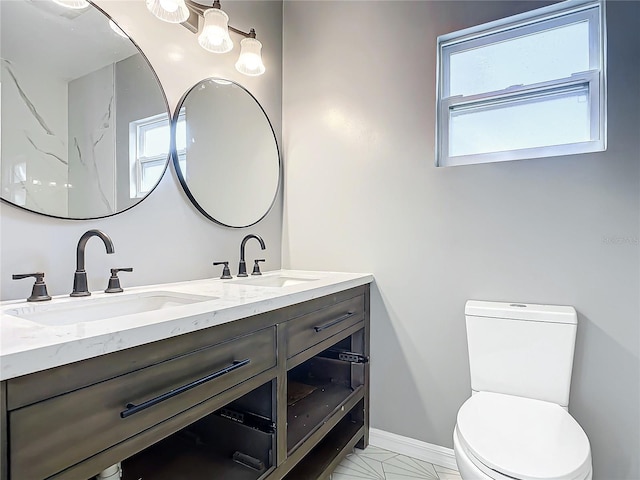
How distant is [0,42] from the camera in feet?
3.37

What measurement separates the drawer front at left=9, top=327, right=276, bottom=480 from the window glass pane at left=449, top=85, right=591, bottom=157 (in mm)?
1449

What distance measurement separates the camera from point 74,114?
120 cm

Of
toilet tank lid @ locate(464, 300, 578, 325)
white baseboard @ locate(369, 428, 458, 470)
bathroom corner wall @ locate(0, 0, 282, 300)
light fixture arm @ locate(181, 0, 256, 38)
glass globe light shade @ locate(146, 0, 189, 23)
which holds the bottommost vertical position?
white baseboard @ locate(369, 428, 458, 470)

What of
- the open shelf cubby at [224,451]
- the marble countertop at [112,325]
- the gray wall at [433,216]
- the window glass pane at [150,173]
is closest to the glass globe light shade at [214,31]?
the window glass pane at [150,173]

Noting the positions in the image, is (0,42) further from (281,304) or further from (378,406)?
(378,406)

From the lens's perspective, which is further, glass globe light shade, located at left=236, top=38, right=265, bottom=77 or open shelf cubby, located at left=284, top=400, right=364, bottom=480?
glass globe light shade, located at left=236, top=38, right=265, bottom=77

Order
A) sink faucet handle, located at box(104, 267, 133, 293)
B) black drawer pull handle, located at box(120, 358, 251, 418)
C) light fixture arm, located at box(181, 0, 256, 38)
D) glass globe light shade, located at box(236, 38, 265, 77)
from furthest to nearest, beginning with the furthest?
glass globe light shade, located at box(236, 38, 265, 77) → light fixture arm, located at box(181, 0, 256, 38) → sink faucet handle, located at box(104, 267, 133, 293) → black drawer pull handle, located at box(120, 358, 251, 418)

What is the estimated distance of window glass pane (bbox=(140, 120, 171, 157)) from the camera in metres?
1.43

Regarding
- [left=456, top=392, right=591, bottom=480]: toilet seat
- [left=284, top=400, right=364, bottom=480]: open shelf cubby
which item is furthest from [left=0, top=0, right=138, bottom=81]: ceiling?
[left=456, top=392, right=591, bottom=480]: toilet seat

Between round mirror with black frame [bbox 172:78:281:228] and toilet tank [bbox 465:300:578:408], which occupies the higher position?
round mirror with black frame [bbox 172:78:281:228]

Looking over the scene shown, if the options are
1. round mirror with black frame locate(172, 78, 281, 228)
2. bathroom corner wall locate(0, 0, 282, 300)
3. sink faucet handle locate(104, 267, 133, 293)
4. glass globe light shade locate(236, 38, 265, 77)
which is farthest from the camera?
glass globe light shade locate(236, 38, 265, 77)

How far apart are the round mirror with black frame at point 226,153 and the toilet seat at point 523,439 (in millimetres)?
1322

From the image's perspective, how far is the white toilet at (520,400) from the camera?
3.36 ft

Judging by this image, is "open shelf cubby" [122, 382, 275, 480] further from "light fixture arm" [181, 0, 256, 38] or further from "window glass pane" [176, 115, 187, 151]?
"light fixture arm" [181, 0, 256, 38]
